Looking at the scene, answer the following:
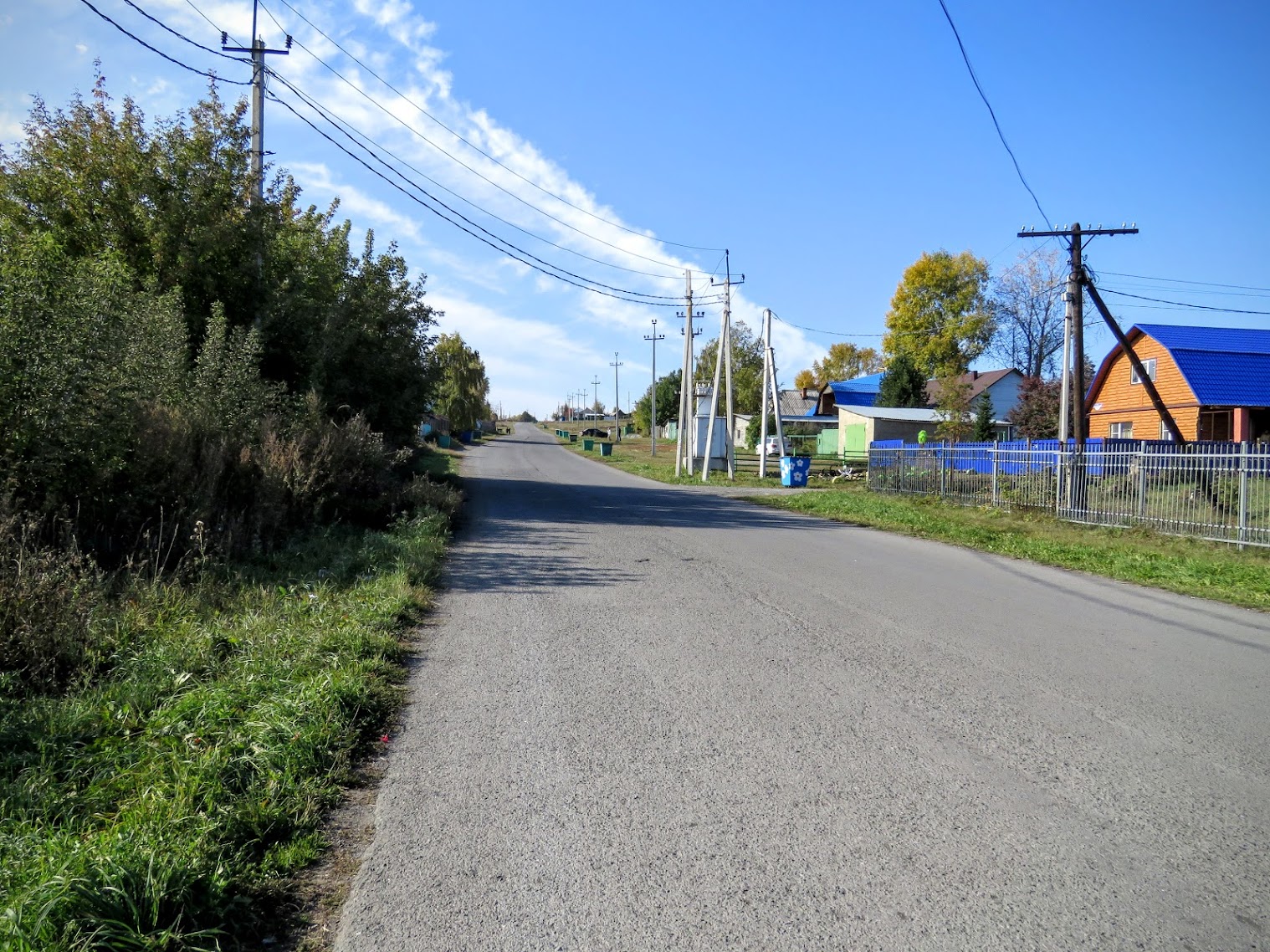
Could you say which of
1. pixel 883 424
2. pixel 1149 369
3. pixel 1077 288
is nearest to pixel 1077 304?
pixel 1077 288

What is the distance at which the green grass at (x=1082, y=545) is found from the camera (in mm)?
11481

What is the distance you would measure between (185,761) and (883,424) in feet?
178

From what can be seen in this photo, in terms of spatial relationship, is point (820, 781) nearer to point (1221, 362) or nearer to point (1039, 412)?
point (1221, 362)

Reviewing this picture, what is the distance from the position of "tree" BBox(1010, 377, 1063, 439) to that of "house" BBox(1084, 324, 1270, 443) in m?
2.81

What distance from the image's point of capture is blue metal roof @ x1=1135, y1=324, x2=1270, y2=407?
32.1 meters

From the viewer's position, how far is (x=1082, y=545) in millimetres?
15117

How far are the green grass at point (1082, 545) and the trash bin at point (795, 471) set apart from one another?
9145mm

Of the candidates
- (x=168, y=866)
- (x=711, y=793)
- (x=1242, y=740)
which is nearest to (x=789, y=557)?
(x=1242, y=740)

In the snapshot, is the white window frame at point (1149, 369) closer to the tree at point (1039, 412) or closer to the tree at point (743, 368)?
the tree at point (1039, 412)

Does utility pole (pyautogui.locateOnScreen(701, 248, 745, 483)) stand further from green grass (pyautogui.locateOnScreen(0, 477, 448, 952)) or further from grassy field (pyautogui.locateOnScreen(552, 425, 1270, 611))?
green grass (pyautogui.locateOnScreen(0, 477, 448, 952))

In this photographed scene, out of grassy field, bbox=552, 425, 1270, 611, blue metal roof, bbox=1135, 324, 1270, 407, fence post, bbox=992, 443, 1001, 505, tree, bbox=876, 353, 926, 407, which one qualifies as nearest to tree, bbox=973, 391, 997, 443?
blue metal roof, bbox=1135, 324, 1270, 407

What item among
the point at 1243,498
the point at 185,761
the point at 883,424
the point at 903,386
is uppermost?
the point at 903,386

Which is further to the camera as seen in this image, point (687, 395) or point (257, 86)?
point (687, 395)

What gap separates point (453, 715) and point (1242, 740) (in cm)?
476
